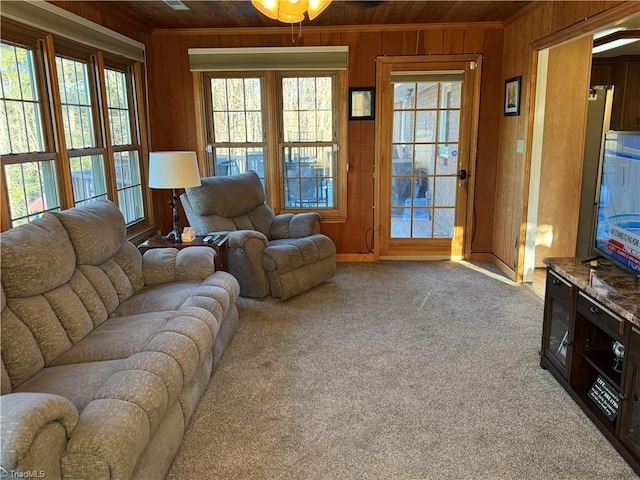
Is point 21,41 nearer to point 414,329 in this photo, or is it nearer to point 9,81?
point 9,81

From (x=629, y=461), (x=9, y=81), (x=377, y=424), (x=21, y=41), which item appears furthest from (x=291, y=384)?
(x=21, y=41)

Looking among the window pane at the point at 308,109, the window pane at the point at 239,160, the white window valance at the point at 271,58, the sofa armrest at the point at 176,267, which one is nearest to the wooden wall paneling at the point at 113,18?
the white window valance at the point at 271,58

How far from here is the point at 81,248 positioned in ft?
8.72

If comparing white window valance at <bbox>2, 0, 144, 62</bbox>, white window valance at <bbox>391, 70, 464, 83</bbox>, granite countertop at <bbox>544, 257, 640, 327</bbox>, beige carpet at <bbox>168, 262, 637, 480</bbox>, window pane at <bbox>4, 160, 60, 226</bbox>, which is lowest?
beige carpet at <bbox>168, 262, 637, 480</bbox>

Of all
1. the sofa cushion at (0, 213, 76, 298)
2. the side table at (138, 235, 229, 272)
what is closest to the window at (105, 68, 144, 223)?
the side table at (138, 235, 229, 272)

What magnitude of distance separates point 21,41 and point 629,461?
3939 millimetres

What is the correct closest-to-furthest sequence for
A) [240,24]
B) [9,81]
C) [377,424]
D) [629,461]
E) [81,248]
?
[629,461] < [377,424] < [81,248] < [9,81] < [240,24]

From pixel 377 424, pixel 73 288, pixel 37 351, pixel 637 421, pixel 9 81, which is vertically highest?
pixel 9 81

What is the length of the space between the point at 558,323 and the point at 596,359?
1.04 feet

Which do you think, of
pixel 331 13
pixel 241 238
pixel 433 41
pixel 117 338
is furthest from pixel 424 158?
pixel 117 338

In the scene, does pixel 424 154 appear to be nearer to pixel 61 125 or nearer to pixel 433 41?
pixel 433 41

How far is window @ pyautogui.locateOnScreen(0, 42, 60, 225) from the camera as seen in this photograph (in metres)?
2.92

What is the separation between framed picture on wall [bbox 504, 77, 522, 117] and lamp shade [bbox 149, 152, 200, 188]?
2986 millimetres

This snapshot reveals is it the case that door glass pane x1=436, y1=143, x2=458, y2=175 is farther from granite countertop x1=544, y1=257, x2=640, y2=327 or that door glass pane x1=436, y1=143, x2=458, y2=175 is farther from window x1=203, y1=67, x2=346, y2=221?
granite countertop x1=544, y1=257, x2=640, y2=327
